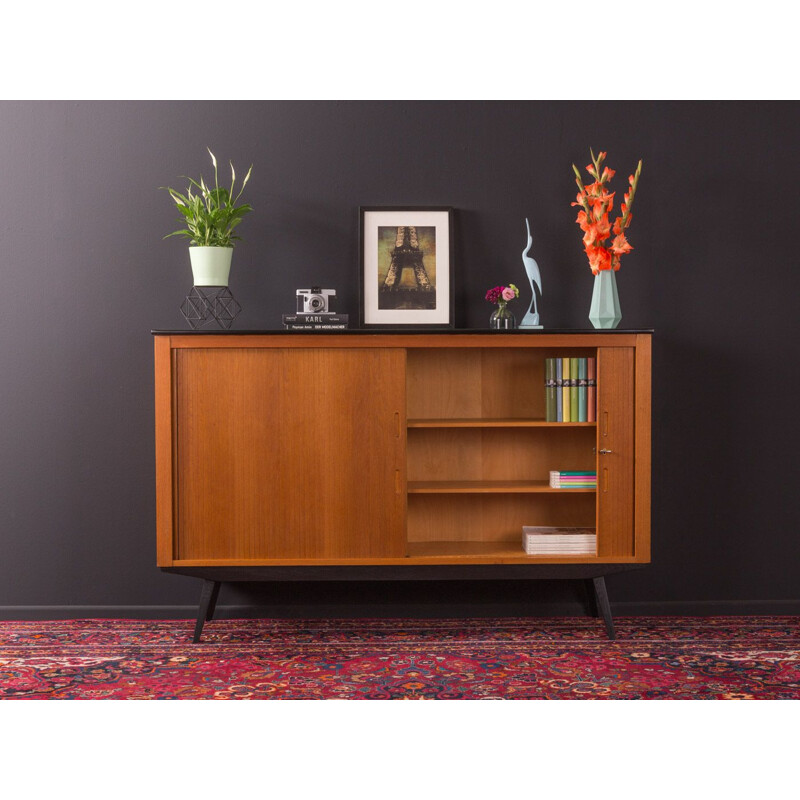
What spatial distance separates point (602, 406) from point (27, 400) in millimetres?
2791

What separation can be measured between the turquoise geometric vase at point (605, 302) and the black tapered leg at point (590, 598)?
1.28m

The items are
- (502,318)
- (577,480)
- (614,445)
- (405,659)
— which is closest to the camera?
(405,659)

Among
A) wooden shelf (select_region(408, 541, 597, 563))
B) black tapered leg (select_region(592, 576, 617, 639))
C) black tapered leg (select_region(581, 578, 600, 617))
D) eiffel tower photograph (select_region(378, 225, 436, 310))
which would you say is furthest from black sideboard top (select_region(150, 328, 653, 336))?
black tapered leg (select_region(581, 578, 600, 617))

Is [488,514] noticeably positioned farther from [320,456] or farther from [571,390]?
[320,456]

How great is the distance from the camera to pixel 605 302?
359 centimetres

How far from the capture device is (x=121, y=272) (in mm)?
3846

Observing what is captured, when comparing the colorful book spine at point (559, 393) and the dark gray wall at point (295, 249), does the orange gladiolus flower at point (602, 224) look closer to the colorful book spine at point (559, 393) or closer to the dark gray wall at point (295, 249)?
the dark gray wall at point (295, 249)

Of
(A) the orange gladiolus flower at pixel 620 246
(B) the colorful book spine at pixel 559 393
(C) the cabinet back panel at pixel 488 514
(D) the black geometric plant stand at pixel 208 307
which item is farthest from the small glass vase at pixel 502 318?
(D) the black geometric plant stand at pixel 208 307

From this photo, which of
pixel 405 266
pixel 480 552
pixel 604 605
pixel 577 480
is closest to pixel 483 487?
pixel 480 552

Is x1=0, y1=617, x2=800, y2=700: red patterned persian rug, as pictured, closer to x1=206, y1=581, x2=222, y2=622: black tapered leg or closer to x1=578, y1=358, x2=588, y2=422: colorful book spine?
x1=206, y1=581, x2=222, y2=622: black tapered leg

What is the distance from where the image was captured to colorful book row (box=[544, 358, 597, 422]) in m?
3.51

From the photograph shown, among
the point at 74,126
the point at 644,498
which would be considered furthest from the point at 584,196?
the point at 74,126

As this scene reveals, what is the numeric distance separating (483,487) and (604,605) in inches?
30.4

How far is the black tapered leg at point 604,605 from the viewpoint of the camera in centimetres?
352
